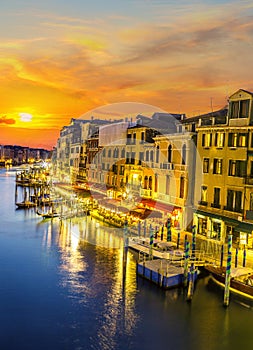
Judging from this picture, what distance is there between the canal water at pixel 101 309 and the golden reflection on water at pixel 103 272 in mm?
54

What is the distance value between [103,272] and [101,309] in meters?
5.55

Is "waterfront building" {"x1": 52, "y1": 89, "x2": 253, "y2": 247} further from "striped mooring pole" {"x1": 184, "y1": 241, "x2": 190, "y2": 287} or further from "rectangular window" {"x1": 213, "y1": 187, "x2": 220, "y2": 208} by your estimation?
"striped mooring pole" {"x1": 184, "y1": 241, "x2": 190, "y2": 287}

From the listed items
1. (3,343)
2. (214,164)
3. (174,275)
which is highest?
(214,164)

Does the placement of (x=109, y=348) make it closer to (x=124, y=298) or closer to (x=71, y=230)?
(x=124, y=298)

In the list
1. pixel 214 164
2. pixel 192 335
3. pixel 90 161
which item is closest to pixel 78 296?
pixel 192 335

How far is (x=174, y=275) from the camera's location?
2373cm

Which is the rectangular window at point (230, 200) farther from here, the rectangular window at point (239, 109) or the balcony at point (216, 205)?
the rectangular window at point (239, 109)

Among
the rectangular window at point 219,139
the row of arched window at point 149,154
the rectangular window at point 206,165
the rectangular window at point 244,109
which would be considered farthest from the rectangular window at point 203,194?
the rectangular window at point 244,109

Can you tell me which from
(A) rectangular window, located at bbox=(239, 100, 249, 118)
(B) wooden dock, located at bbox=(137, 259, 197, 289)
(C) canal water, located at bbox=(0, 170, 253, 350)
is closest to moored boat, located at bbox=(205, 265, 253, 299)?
(C) canal water, located at bbox=(0, 170, 253, 350)

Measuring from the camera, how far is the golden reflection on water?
19.8 meters

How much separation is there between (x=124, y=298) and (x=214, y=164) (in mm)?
14447

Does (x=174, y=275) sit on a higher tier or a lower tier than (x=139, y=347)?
higher

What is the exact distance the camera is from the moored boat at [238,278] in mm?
21875

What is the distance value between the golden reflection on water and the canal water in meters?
0.05
